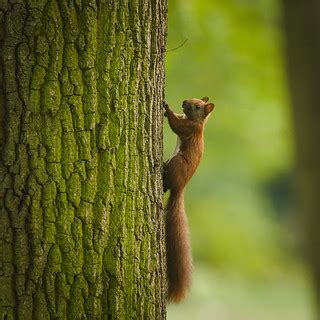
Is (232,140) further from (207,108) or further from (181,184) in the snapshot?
(181,184)

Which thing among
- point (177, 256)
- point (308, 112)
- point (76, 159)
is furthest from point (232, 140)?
point (76, 159)

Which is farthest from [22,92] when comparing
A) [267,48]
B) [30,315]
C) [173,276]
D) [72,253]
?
[267,48]

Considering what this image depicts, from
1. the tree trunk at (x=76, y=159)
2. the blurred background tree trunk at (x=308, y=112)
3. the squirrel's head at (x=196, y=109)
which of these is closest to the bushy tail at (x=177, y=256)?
the tree trunk at (x=76, y=159)

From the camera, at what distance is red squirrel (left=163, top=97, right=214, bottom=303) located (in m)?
3.84

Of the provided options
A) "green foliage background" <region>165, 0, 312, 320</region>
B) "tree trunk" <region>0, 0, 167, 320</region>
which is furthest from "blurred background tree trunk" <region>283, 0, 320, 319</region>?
"tree trunk" <region>0, 0, 167, 320</region>

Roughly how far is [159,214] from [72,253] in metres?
0.46

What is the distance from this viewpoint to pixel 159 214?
3.48 metres

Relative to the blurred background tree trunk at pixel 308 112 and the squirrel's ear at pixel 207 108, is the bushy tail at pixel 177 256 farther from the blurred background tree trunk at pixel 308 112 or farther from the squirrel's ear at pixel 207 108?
the blurred background tree trunk at pixel 308 112

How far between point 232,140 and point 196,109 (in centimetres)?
536

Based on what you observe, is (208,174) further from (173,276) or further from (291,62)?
(173,276)

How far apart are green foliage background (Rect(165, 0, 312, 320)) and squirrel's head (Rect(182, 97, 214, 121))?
151 cm

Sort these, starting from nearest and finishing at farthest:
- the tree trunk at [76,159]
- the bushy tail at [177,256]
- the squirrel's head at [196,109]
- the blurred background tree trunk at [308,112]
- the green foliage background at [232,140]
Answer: the tree trunk at [76,159]
the bushy tail at [177,256]
the squirrel's head at [196,109]
the blurred background tree trunk at [308,112]
the green foliage background at [232,140]

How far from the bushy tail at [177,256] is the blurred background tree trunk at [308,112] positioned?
1.77 m

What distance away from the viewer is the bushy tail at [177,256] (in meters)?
3.83
